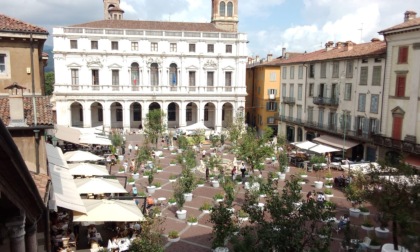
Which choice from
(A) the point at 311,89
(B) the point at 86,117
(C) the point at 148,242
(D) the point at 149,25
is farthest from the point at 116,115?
(C) the point at 148,242

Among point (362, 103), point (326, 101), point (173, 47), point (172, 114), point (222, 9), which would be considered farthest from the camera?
point (222, 9)

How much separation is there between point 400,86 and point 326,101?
383 inches

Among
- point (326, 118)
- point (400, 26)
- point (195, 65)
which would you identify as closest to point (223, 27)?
point (195, 65)

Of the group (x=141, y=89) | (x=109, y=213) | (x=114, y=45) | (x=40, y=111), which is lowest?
(x=109, y=213)

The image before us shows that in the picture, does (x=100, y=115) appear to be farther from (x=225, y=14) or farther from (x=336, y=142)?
(x=336, y=142)

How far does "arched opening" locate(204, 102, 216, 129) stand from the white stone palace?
69.6 inches

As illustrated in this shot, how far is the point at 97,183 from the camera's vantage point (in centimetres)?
1673

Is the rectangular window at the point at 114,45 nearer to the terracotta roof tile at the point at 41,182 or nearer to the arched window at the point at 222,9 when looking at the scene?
the arched window at the point at 222,9

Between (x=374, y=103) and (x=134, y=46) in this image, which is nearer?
(x=374, y=103)

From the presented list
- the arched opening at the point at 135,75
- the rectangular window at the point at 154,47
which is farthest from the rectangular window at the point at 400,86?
the arched opening at the point at 135,75

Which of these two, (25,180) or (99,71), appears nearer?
(25,180)

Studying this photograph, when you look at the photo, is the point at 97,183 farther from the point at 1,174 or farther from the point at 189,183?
the point at 1,174

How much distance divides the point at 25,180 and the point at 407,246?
8.31 metres

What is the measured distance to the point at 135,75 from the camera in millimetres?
48625
